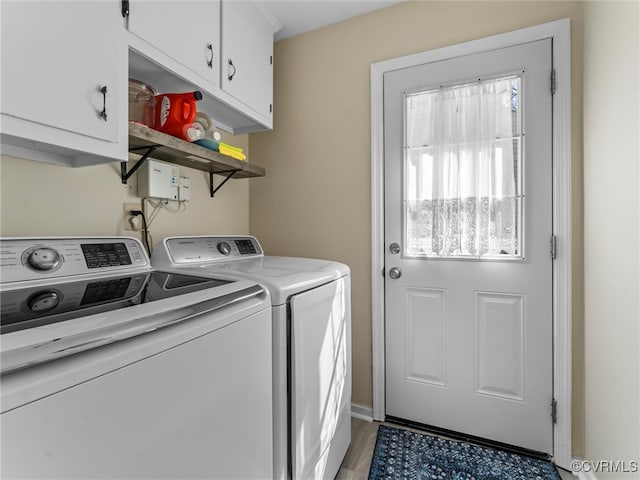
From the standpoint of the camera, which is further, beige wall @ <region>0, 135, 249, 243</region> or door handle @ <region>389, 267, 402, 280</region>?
door handle @ <region>389, 267, 402, 280</region>

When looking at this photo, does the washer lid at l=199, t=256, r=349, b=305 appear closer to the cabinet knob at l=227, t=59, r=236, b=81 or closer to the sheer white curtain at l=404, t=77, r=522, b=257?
the sheer white curtain at l=404, t=77, r=522, b=257

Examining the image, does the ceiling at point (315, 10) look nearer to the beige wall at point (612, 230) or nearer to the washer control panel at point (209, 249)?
the beige wall at point (612, 230)

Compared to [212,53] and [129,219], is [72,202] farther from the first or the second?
[212,53]

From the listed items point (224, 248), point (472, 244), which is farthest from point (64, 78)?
point (472, 244)

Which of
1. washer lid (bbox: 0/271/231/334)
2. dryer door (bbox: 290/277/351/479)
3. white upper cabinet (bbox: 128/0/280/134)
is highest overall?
white upper cabinet (bbox: 128/0/280/134)

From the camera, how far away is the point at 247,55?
178cm

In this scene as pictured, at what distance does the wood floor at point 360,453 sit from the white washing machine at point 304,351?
3.1 inches

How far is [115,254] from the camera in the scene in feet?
4.28

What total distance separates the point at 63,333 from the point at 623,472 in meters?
1.74

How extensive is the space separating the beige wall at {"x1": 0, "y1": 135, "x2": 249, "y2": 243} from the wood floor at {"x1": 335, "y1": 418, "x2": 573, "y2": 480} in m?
1.48

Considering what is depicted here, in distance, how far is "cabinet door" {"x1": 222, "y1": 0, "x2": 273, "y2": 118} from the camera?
5.34ft

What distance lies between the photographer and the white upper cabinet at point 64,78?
85cm

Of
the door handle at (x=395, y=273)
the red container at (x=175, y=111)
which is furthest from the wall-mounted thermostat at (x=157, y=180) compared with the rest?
the door handle at (x=395, y=273)

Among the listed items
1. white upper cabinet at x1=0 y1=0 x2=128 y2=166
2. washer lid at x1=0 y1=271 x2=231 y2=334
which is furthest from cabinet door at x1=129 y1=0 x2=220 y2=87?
washer lid at x1=0 y1=271 x2=231 y2=334
